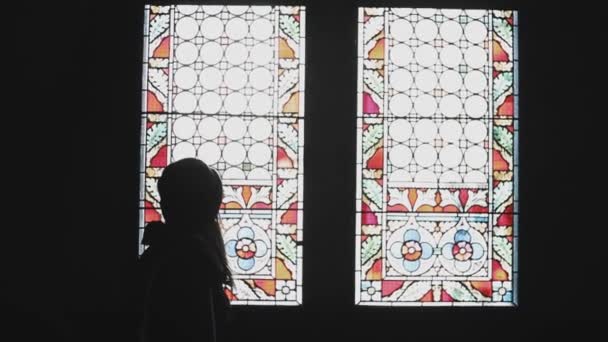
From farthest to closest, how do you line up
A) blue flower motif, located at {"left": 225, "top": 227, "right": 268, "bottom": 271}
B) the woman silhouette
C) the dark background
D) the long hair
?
blue flower motif, located at {"left": 225, "top": 227, "right": 268, "bottom": 271} → the dark background → the long hair → the woman silhouette

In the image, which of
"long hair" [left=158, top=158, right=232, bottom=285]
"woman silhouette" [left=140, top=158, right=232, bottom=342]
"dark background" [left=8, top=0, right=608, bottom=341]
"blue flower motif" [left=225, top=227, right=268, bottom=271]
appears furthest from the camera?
"blue flower motif" [left=225, top=227, right=268, bottom=271]

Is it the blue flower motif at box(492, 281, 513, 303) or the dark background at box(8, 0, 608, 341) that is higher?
the dark background at box(8, 0, 608, 341)

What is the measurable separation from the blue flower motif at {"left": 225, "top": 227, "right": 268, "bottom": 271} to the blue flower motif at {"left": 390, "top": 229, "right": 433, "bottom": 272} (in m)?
0.53

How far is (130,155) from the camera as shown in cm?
342

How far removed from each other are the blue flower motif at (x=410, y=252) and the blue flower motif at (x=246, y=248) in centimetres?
53

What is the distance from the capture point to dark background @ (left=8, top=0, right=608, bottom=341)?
334cm

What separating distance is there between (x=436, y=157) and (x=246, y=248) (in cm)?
86

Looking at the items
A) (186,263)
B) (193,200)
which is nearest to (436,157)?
(193,200)

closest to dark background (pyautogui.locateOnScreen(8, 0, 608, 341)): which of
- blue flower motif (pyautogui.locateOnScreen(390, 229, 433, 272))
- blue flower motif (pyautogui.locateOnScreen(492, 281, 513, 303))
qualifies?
blue flower motif (pyautogui.locateOnScreen(492, 281, 513, 303))

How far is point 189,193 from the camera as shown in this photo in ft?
6.00

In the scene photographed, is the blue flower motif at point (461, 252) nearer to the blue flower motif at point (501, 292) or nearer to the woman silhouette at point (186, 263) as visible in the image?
the blue flower motif at point (501, 292)

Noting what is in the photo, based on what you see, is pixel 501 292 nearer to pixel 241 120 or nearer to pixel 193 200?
pixel 241 120

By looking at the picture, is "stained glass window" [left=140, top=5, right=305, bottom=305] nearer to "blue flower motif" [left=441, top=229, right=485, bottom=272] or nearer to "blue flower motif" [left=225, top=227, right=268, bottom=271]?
"blue flower motif" [left=225, top=227, right=268, bottom=271]

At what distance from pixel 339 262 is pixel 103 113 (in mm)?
1107
